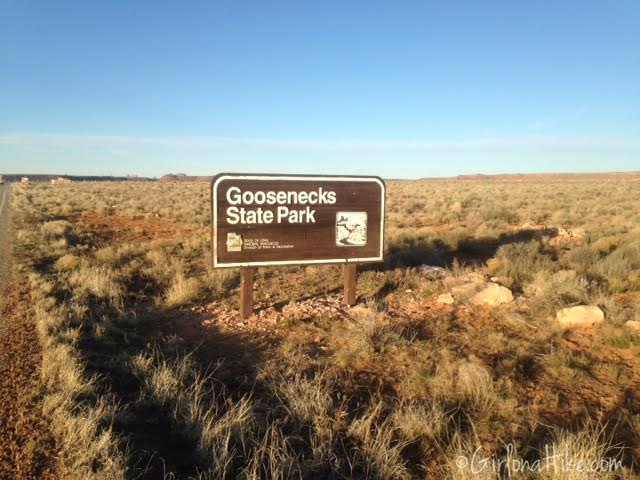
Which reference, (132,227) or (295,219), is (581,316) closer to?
(295,219)

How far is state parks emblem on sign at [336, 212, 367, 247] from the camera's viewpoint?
6.97m

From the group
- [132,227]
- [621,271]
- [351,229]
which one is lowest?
[132,227]

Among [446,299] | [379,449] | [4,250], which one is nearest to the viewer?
[379,449]

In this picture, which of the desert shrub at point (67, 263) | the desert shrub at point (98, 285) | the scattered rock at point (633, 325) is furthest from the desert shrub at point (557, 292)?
the desert shrub at point (67, 263)

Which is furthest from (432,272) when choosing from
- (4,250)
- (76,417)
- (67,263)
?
(4,250)

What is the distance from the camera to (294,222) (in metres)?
6.66

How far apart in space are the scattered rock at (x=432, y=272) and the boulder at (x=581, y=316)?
280 centimetres

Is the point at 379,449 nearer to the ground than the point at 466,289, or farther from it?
nearer to the ground

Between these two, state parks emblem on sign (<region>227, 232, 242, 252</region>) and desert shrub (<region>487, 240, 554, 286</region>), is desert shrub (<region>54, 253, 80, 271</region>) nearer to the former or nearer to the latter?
state parks emblem on sign (<region>227, 232, 242, 252</region>)

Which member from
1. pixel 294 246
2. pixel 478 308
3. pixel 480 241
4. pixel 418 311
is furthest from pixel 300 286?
pixel 480 241

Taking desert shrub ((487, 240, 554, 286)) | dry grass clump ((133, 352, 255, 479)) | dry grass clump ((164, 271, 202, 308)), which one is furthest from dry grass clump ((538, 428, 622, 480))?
dry grass clump ((164, 271, 202, 308))

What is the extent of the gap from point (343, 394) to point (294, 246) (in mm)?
2936

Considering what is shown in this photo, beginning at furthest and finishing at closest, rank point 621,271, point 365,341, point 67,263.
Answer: point 67,263 < point 621,271 < point 365,341

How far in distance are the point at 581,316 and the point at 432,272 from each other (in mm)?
3320
